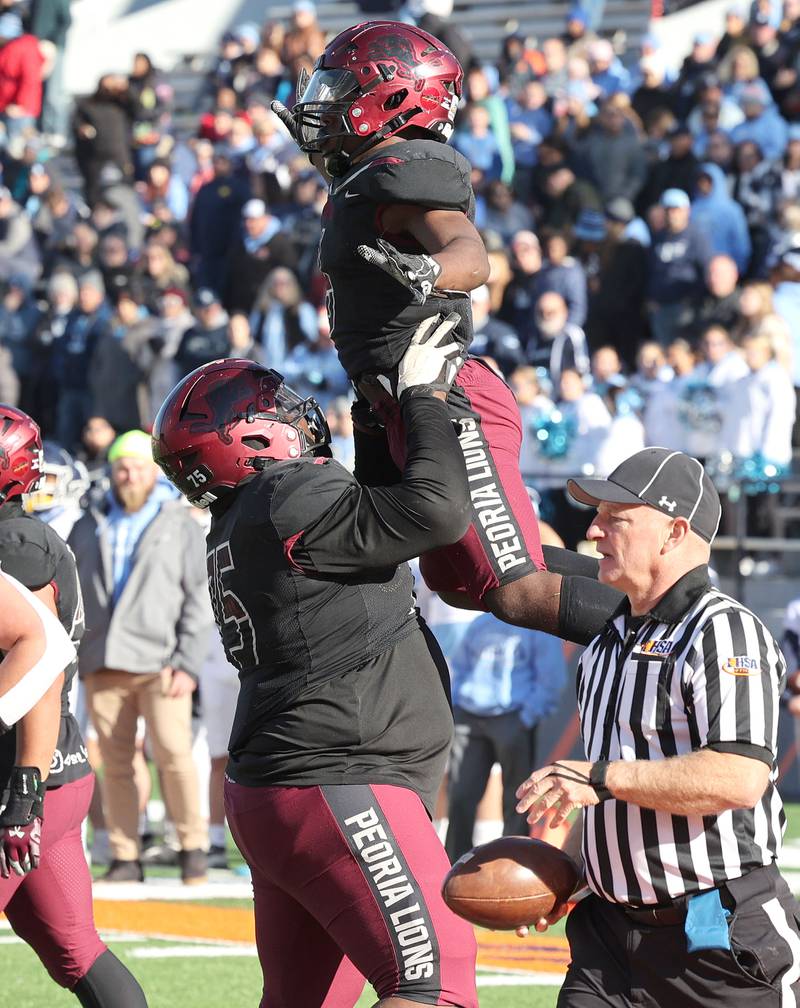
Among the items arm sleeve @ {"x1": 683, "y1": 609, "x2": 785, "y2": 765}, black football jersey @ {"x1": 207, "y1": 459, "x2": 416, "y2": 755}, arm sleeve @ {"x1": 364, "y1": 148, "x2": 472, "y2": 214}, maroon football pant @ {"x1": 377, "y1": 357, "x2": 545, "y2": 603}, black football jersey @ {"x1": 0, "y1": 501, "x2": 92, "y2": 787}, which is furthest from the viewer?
black football jersey @ {"x1": 0, "y1": 501, "x2": 92, "y2": 787}

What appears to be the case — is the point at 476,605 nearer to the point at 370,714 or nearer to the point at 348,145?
the point at 370,714

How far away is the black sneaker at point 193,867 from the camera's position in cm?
877

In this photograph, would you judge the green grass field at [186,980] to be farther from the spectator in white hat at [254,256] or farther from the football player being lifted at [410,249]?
the spectator in white hat at [254,256]

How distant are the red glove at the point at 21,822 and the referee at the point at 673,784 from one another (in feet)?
4.88

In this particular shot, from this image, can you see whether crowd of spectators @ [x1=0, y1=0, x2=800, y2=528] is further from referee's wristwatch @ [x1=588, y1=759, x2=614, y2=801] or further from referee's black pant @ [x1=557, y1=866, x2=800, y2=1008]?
referee's wristwatch @ [x1=588, y1=759, x2=614, y2=801]

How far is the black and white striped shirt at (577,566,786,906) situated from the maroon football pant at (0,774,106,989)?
1679 mm

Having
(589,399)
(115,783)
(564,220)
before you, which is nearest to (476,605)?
(115,783)

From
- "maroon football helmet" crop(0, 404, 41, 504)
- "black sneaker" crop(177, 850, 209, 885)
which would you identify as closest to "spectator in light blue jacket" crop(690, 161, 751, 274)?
"black sneaker" crop(177, 850, 209, 885)

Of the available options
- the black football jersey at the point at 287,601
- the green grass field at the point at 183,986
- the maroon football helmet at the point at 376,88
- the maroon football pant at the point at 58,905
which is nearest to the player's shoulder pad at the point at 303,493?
the black football jersey at the point at 287,601

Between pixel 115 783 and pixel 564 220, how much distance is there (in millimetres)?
6978

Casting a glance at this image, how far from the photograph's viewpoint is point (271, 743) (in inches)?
151

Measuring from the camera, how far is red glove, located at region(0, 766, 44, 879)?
459 centimetres

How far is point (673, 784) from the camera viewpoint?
3559 millimetres

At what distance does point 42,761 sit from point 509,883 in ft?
4.95
